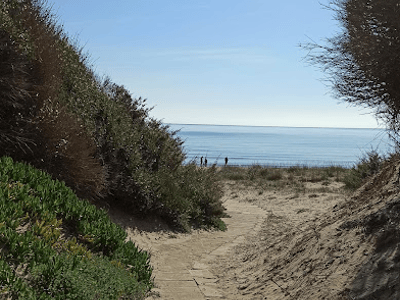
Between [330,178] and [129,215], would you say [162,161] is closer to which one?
[129,215]

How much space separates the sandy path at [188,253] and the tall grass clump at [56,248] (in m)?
0.85

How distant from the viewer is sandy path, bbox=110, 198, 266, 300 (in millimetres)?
7668

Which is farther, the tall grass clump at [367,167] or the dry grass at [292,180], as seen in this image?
the dry grass at [292,180]

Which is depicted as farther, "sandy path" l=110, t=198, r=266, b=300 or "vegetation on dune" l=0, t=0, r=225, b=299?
"sandy path" l=110, t=198, r=266, b=300

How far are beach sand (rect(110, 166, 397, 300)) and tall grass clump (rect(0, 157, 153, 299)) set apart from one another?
2.88ft

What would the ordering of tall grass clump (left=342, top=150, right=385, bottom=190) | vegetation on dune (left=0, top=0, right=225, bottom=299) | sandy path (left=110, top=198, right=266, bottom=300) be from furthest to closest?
tall grass clump (left=342, top=150, right=385, bottom=190), sandy path (left=110, top=198, right=266, bottom=300), vegetation on dune (left=0, top=0, right=225, bottom=299)

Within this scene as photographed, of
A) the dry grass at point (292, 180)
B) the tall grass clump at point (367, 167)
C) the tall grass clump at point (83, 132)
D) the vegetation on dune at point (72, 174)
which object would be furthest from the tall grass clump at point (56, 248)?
the dry grass at point (292, 180)

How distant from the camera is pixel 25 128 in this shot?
9.65m

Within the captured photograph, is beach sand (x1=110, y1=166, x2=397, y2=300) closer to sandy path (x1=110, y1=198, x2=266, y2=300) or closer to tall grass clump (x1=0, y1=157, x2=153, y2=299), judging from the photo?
sandy path (x1=110, y1=198, x2=266, y2=300)

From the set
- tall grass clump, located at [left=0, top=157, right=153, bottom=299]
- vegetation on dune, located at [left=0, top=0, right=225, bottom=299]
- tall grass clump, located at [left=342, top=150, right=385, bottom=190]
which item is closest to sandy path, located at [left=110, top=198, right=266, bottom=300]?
vegetation on dune, located at [left=0, top=0, right=225, bottom=299]

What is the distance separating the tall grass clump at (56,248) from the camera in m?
5.18

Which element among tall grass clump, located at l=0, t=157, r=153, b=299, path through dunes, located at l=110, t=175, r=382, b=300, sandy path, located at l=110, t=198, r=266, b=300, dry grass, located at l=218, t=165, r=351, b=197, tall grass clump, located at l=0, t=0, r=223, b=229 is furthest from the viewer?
dry grass, located at l=218, t=165, r=351, b=197

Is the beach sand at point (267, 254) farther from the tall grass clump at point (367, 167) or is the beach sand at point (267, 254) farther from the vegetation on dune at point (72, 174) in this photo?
the tall grass clump at point (367, 167)

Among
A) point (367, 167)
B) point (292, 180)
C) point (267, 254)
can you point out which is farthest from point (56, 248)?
point (292, 180)
